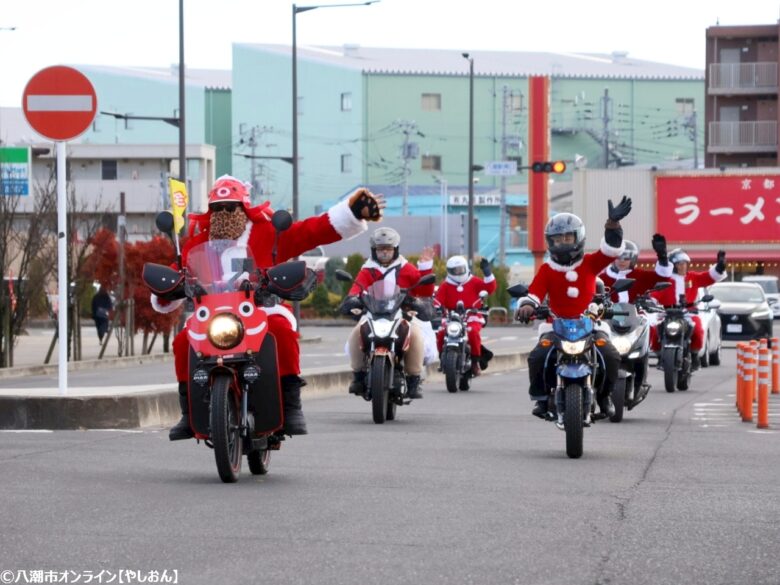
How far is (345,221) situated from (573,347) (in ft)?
9.34

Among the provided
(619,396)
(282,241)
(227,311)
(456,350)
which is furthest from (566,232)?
(456,350)

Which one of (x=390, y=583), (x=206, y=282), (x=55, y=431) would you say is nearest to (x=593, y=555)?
(x=390, y=583)

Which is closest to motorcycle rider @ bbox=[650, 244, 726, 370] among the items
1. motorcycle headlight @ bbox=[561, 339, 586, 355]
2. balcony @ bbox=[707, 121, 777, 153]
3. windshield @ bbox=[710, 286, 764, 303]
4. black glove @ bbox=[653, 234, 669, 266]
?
black glove @ bbox=[653, 234, 669, 266]

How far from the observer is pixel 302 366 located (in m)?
29.4

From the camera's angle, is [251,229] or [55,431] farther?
[55,431]

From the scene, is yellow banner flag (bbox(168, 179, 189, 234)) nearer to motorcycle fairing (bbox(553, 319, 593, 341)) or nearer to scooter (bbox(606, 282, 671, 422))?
scooter (bbox(606, 282, 671, 422))

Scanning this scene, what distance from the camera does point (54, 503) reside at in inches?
348

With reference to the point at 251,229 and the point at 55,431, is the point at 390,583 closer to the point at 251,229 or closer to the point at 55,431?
the point at 251,229

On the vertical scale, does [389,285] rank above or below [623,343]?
above

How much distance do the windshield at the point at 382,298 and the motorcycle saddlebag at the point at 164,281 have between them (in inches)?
244

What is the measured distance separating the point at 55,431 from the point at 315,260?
59.3m

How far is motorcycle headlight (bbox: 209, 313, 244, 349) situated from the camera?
976cm

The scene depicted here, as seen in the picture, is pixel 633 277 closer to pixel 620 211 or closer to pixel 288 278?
pixel 620 211

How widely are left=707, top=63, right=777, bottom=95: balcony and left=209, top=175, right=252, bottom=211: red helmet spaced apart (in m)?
64.0
